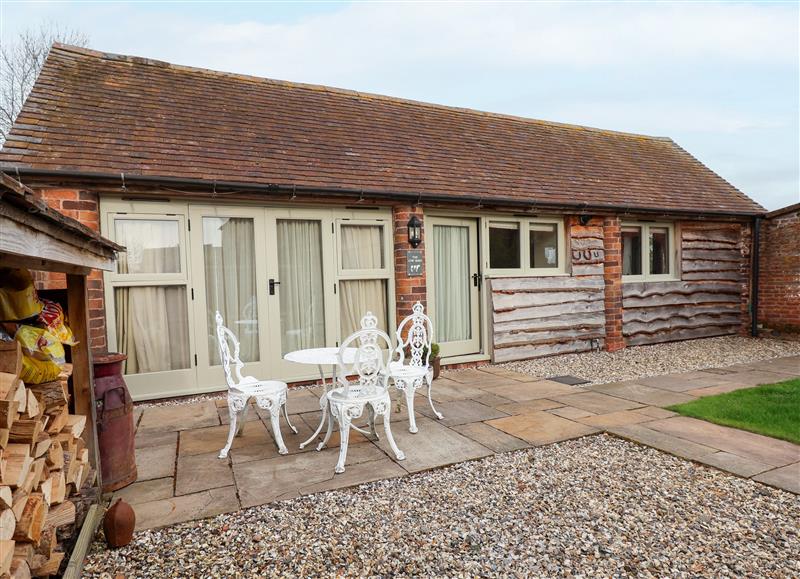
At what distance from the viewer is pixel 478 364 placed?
23.5 ft

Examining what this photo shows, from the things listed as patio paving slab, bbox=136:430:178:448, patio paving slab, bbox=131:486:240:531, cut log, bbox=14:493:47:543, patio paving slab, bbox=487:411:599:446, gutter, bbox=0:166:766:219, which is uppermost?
gutter, bbox=0:166:766:219

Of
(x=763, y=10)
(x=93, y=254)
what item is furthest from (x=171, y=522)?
(x=763, y=10)

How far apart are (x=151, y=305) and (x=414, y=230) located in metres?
3.38

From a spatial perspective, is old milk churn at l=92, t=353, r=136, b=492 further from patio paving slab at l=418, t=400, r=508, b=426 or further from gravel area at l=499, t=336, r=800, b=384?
gravel area at l=499, t=336, r=800, b=384

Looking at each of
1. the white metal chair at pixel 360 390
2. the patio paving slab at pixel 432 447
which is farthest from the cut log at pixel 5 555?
the patio paving slab at pixel 432 447

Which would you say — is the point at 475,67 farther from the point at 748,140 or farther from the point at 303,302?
the point at 748,140

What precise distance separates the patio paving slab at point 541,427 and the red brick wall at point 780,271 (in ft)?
24.9

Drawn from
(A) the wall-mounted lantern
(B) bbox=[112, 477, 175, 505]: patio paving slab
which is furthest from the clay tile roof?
(B) bbox=[112, 477, 175, 505]: patio paving slab

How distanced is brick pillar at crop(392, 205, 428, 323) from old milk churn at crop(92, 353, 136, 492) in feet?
12.6

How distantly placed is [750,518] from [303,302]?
489 cm

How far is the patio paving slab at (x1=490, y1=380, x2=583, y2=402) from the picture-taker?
525cm

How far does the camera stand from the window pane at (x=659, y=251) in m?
8.89

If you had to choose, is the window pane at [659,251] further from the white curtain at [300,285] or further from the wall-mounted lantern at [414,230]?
the white curtain at [300,285]

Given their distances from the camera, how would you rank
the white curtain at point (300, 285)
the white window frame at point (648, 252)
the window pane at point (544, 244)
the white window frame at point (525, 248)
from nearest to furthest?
the white curtain at point (300, 285) < the white window frame at point (525, 248) < the window pane at point (544, 244) < the white window frame at point (648, 252)
